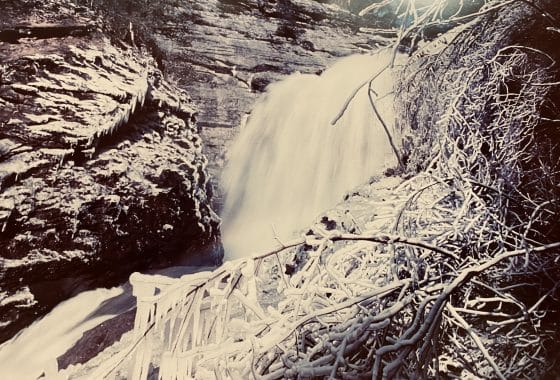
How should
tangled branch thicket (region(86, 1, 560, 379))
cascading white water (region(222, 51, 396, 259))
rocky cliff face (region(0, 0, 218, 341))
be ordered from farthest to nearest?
cascading white water (region(222, 51, 396, 259))
rocky cliff face (region(0, 0, 218, 341))
tangled branch thicket (region(86, 1, 560, 379))

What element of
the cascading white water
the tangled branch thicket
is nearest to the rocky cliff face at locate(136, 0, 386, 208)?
the cascading white water

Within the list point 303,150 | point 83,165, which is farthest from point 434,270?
point 83,165

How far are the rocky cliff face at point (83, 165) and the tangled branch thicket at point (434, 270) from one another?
48 centimetres

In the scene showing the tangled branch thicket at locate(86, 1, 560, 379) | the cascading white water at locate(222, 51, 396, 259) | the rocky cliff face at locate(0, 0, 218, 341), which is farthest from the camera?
the cascading white water at locate(222, 51, 396, 259)

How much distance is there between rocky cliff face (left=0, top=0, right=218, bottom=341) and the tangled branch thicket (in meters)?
0.48

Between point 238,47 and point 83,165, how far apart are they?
3.29 ft

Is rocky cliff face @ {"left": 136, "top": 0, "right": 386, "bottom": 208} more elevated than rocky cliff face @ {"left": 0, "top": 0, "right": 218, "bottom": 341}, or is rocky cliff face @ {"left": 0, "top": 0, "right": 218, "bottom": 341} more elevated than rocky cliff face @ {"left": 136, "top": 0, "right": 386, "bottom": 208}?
rocky cliff face @ {"left": 136, "top": 0, "right": 386, "bottom": 208}

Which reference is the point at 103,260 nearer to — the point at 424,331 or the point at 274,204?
the point at 274,204

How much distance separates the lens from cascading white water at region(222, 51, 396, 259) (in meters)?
2.34

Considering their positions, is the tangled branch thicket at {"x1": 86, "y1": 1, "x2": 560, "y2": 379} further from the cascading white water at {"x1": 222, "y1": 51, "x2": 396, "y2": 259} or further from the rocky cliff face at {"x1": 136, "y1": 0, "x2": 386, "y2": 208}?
the rocky cliff face at {"x1": 136, "y1": 0, "x2": 386, "y2": 208}

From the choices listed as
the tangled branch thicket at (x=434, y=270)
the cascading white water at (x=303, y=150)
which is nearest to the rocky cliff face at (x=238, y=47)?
the cascading white water at (x=303, y=150)

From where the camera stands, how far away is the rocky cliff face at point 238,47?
2357 mm

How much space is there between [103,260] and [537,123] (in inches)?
89.2

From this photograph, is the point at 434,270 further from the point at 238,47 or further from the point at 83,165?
the point at 83,165
